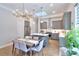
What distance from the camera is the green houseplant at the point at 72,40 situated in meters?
2.71

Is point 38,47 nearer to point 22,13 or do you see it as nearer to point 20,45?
point 20,45

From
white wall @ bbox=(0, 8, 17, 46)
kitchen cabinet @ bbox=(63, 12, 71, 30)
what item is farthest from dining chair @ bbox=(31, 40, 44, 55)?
kitchen cabinet @ bbox=(63, 12, 71, 30)

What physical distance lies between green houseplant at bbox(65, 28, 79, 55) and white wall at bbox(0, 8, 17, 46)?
1615mm

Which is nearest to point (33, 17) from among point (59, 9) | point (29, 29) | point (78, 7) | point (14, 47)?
point (29, 29)

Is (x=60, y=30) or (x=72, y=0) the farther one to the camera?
(x=60, y=30)

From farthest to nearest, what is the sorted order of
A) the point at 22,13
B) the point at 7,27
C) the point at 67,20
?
the point at 7,27
the point at 22,13
the point at 67,20

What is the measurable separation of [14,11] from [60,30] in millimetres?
1471

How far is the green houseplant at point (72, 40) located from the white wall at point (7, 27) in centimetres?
161

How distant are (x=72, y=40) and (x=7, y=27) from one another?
6.90 ft

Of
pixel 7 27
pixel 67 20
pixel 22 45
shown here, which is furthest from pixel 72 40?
pixel 7 27

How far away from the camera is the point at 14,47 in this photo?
3.29 metres

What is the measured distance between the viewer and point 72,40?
2.77 meters

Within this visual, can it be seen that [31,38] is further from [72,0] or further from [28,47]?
[72,0]

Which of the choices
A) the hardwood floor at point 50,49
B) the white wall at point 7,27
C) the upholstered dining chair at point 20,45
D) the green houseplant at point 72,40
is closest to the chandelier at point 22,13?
the white wall at point 7,27
